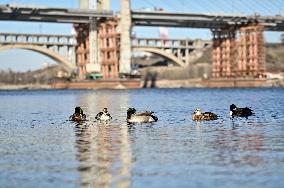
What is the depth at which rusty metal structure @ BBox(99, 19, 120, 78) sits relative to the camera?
18662 cm

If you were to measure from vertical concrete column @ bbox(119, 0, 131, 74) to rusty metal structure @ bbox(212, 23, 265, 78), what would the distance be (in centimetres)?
3188

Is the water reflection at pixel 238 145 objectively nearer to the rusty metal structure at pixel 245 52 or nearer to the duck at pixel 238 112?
the duck at pixel 238 112

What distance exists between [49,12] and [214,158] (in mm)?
148461

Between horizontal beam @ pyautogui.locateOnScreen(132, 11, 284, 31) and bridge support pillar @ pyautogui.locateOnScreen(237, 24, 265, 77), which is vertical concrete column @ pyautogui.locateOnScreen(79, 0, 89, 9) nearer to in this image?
horizontal beam @ pyautogui.locateOnScreen(132, 11, 284, 31)

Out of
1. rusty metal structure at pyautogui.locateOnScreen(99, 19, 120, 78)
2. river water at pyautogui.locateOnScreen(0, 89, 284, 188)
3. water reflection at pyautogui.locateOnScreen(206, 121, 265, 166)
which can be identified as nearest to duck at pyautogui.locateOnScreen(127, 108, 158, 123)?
river water at pyautogui.locateOnScreen(0, 89, 284, 188)

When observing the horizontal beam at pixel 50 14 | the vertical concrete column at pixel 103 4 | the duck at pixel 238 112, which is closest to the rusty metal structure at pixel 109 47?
the horizontal beam at pixel 50 14

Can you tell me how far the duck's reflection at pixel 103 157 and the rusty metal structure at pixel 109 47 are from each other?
5793 inches

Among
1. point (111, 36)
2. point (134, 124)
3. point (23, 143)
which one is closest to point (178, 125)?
point (134, 124)

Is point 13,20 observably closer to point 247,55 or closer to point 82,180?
point 247,55

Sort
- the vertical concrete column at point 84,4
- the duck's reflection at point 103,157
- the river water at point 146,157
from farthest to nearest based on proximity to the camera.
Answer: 1. the vertical concrete column at point 84,4
2. the duck's reflection at point 103,157
3. the river water at point 146,157

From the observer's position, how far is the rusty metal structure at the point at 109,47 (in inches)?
7347

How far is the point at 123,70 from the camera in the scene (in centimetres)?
Answer: 18900

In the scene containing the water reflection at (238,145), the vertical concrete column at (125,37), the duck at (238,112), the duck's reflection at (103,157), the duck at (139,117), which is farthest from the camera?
the vertical concrete column at (125,37)

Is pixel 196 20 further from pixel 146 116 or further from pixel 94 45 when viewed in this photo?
pixel 146 116
